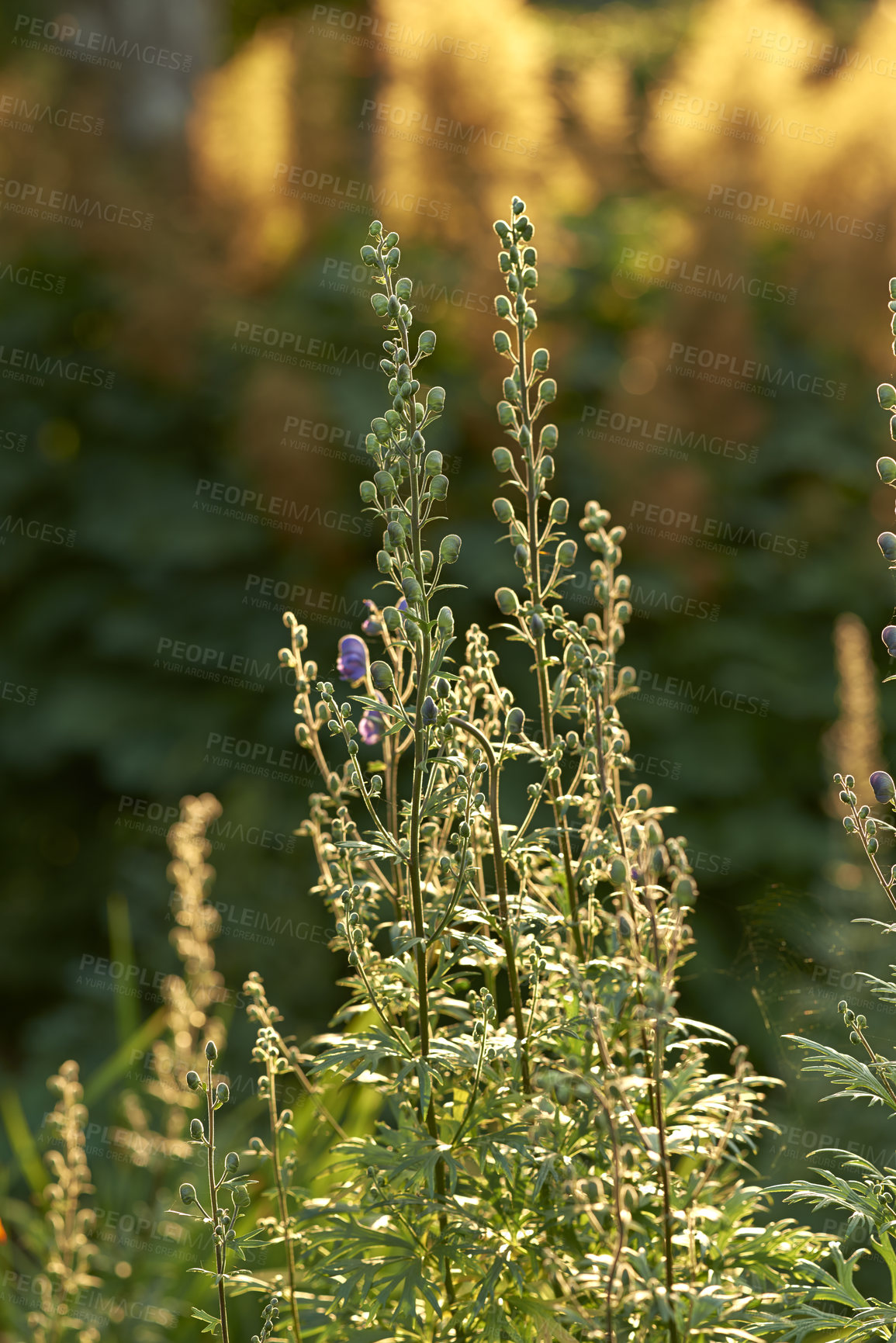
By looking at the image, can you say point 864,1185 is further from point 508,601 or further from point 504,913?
point 508,601

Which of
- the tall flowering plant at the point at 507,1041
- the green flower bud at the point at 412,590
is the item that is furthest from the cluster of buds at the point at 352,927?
the green flower bud at the point at 412,590

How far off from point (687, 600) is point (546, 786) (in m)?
3.65

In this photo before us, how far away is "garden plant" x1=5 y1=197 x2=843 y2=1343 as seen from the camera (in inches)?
52.8

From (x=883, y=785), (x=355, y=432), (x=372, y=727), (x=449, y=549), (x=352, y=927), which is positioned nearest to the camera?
(x=883, y=785)

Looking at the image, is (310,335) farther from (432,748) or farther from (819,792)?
(432,748)

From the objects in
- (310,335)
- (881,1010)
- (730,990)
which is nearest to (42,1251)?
(730,990)

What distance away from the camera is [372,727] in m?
1.68

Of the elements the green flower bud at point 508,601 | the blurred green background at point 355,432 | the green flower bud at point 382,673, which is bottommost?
the green flower bud at point 382,673

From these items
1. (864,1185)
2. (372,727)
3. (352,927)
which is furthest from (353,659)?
(864,1185)

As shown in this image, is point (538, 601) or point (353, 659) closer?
point (538, 601)

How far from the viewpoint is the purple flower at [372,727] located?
164 centimetres

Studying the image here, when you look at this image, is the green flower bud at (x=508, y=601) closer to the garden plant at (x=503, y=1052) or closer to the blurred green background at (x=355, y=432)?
the garden plant at (x=503, y=1052)

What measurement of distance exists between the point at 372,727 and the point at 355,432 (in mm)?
3839

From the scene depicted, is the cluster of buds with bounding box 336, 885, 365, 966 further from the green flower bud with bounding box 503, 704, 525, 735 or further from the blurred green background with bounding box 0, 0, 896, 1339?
the blurred green background with bounding box 0, 0, 896, 1339
